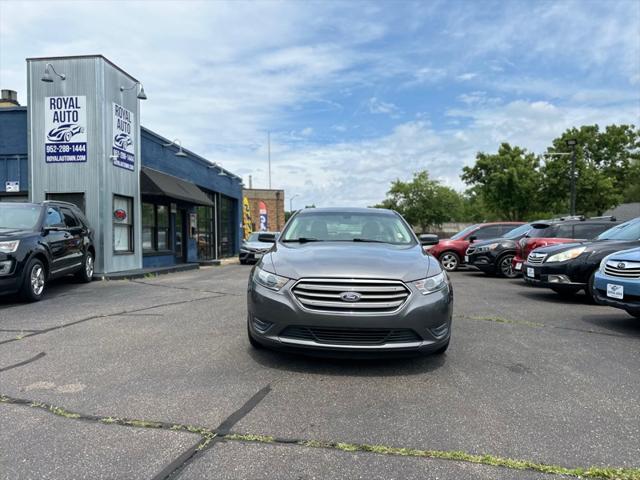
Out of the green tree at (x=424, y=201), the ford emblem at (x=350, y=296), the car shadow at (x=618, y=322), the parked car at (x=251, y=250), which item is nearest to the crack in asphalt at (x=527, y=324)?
the car shadow at (x=618, y=322)

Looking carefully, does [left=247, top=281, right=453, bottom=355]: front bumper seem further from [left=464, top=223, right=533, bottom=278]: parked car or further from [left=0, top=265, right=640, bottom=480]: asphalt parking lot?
[left=464, top=223, right=533, bottom=278]: parked car

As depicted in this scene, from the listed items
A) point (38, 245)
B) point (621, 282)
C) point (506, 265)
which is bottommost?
point (506, 265)

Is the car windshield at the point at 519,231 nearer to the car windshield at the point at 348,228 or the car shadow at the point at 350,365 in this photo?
the car windshield at the point at 348,228

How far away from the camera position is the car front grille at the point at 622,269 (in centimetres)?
593

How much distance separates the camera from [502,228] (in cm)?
1619

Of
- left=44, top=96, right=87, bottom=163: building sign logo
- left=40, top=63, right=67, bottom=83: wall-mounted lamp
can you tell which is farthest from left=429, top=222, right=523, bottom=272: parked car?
left=40, top=63, right=67, bottom=83: wall-mounted lamp

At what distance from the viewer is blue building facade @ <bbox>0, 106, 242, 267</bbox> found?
14789 millimetres

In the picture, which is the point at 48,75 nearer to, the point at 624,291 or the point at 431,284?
the point at 431,284

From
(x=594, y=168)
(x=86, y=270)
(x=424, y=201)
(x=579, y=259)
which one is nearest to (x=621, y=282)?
(x=579, y=259)

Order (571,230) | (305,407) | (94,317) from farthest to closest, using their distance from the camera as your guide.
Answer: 1. (571,230)
2. (94,317)
3. (305,407)

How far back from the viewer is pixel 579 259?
8281 millimetres

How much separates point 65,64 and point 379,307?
13500 millimetres

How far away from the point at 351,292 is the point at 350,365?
857mm

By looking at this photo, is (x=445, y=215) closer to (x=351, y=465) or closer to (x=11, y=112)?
(x=11, y=112)
